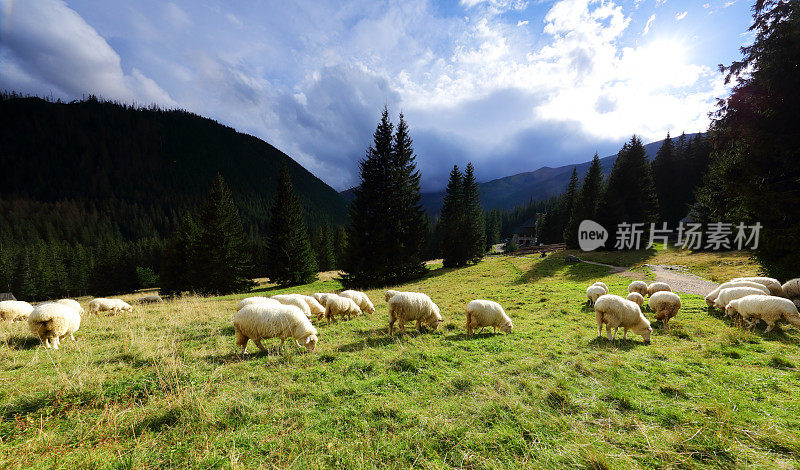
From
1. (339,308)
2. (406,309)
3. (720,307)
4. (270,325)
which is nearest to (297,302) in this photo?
(339,308)

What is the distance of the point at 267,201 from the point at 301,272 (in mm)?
172595

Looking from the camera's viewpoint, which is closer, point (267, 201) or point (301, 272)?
point (301, 272)

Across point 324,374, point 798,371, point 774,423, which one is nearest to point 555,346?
point 774,423

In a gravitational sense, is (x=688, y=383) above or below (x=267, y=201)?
below

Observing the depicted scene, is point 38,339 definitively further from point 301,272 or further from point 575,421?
point 301,272

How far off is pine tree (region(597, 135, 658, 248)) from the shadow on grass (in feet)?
165

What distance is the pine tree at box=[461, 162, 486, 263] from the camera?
36531 millimetres

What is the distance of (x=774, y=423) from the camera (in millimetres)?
4023

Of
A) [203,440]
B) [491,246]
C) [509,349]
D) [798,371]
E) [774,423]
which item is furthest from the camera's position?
[491,246]

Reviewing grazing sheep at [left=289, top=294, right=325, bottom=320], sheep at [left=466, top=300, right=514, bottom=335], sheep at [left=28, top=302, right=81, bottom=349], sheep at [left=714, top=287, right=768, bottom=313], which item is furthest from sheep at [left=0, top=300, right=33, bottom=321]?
sheep at [left=714, top=287, right=768, bottom=313]

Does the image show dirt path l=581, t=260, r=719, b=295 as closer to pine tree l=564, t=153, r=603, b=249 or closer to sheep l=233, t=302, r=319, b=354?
pine tree l=564, t=153, r=603, b=249

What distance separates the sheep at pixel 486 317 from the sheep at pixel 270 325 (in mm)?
5449

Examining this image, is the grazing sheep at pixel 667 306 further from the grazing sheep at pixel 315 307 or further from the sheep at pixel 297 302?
the sheep at pixel 297 302

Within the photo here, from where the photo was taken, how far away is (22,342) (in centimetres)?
700
